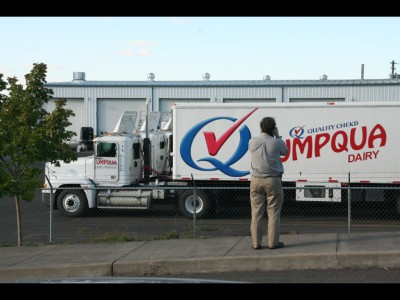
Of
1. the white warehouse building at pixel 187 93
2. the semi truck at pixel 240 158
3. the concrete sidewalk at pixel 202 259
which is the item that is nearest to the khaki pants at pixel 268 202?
the concrete sidewalk at pixel 202 259

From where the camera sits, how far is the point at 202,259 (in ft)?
33.3

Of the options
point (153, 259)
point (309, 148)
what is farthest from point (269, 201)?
point (309, 148)

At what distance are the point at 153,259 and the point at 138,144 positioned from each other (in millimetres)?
9146

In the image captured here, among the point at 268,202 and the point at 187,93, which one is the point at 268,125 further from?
the point at 187,93

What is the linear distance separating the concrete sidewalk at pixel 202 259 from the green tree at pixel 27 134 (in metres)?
1.71

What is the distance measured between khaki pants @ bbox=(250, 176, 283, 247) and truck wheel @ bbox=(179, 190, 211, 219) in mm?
7019

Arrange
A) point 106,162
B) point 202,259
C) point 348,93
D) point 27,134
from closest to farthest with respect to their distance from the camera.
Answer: point 202,259 < point 27,134 < point 106,162 < point 348,93

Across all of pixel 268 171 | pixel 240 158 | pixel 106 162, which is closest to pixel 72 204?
pixel 106 162

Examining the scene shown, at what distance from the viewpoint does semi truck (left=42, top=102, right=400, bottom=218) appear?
17141 mm

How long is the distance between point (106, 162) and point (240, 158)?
145 inches

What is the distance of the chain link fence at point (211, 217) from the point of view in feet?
49.4

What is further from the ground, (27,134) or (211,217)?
(27,134)
